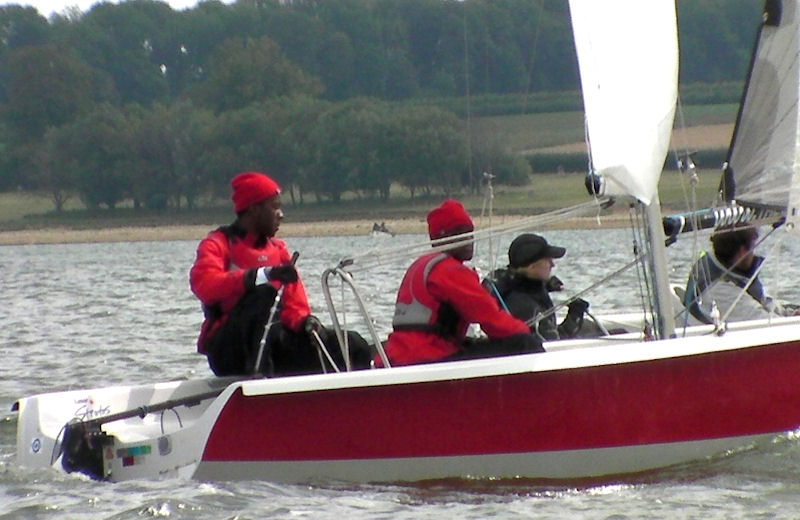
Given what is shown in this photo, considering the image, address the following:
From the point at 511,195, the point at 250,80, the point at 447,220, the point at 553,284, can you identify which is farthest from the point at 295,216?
the point at 447,220

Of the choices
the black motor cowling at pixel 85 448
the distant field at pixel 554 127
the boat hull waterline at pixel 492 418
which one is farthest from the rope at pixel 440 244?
the distant field at pixel 554 127

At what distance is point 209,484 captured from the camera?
601cm

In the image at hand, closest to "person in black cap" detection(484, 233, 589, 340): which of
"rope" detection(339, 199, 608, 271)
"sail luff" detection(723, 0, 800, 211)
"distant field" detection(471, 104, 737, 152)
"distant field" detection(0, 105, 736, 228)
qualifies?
"rope" detection(339, 199, 608, 271)

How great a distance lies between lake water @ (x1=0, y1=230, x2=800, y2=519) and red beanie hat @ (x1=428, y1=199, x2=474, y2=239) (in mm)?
943

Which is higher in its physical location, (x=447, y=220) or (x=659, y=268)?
(x=447, y=220)

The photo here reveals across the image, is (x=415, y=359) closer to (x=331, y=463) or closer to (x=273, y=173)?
(x=331, y=463)

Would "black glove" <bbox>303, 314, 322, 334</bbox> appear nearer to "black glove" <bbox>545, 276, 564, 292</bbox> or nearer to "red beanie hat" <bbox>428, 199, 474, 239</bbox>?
"red beanie hat" <bbox>428, 199, 474, 239</bbox>

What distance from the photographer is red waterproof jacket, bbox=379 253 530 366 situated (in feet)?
19.7

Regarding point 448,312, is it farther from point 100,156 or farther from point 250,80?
point 250,80

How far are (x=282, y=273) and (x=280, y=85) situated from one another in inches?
2875

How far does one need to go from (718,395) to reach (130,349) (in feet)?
22.7

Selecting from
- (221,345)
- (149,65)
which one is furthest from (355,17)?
(221,345)

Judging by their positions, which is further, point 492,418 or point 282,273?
point 282,273

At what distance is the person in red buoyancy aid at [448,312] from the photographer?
601cm
